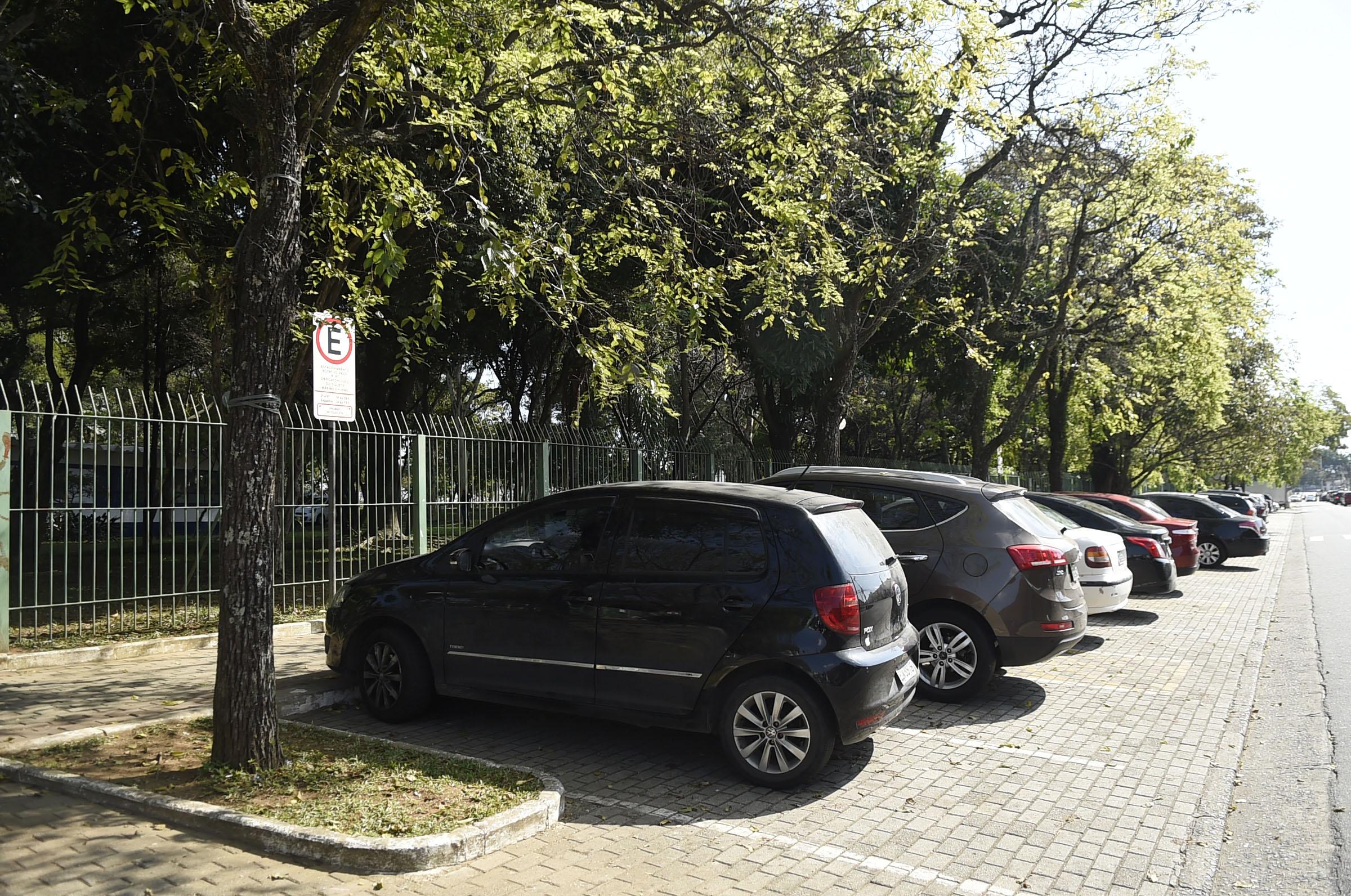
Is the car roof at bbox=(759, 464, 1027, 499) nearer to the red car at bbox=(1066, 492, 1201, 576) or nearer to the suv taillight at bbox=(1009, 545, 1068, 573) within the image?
the suv taillight at bbox=(1009, 545, 1068, 573)

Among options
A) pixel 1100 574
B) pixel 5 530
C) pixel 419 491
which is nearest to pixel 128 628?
pixel 5 530

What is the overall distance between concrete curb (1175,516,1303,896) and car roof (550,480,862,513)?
8.83ft

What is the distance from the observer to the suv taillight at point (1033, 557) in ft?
25.1

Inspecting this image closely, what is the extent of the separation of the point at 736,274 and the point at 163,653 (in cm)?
756

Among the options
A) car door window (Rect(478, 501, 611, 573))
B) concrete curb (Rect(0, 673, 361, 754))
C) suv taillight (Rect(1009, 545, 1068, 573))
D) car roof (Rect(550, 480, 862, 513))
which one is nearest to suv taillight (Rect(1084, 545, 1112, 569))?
suv taillight (Rect(1009, 545, 1068, 573))

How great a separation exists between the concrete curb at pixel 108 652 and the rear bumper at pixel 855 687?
4.70 m

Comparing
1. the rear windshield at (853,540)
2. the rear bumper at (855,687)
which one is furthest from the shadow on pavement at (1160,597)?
the rear bumper at (855,687)

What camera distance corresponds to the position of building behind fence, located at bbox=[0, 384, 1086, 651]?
8.74 m

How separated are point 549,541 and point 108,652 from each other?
16.3 ft

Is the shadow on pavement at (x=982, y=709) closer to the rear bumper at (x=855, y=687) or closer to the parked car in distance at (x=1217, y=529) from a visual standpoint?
the rear bumper at (x=855, y=687)

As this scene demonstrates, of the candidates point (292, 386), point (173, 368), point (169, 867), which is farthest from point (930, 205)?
point (173, 368)

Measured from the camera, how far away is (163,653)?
29.4 ft

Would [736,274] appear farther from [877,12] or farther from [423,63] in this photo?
[423,63]

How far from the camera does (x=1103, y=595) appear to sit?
1011 centimetres
